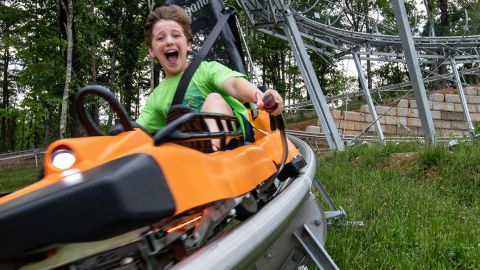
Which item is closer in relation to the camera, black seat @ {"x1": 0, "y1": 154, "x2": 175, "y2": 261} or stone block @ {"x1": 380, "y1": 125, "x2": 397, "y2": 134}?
black seat @ {"x1": 0, "y1": 154, "x2": 175, "y2": 261}

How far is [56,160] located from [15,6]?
16918mm

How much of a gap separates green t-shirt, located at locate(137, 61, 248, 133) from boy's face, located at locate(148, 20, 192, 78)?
0.11m

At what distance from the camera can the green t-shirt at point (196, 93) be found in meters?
2.18

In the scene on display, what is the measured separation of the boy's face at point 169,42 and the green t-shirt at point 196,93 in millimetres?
110

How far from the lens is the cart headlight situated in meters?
1.04

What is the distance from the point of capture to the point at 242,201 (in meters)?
1.45

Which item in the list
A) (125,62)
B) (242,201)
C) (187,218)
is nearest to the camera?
(187,218)

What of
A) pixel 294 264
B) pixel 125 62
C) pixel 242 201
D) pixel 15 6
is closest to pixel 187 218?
pixel 242 201

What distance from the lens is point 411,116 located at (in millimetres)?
17234

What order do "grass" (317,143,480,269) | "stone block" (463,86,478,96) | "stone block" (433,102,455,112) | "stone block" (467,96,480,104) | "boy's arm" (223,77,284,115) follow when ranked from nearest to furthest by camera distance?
"boy's arm" (223,77,284,115) < "grass" (317,143,480,269) < "stone block" (433,102,455,112) < "stone block" (467,96,480,104) < "stone block" (463,86,478,96)

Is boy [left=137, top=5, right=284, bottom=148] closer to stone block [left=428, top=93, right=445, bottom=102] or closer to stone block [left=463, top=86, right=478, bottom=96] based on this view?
stone block [left=428, top=93, right=445, bottom=102]

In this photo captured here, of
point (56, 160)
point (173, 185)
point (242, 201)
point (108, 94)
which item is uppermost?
point (108, 94)

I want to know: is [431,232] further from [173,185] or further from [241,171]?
[173,185]

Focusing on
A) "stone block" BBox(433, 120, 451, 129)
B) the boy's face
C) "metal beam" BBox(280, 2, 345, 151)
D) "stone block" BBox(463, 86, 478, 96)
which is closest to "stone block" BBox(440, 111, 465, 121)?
"stone block" BBox(433, 120, 451, 129)
